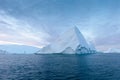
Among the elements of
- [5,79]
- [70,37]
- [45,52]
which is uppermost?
[70,37]

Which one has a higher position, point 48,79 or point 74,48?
point 74,48

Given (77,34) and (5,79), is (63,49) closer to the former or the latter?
(77,34)

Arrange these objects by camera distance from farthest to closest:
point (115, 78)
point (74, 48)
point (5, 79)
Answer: point (74, 48)
point (115, 78)
point (5, 79)

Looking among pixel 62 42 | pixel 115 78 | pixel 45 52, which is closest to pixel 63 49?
pixel 62 42

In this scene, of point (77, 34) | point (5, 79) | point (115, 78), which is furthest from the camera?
point (77, 34)

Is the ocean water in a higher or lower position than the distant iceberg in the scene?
lower

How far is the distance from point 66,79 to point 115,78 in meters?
10.2

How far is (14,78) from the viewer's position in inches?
1261

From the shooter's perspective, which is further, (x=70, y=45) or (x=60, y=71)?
(x=70, y=45)

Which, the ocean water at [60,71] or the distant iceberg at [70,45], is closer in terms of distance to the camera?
the ocean water at [60,71]

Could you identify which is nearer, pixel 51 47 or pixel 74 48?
pixel 74 48

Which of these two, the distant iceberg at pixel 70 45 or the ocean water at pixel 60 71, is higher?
the distant iceberg at pixel 70 45

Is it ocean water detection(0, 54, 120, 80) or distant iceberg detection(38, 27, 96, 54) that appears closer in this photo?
ocean water detection(0, 54, 120, 80)

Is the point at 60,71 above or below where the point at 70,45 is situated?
below
